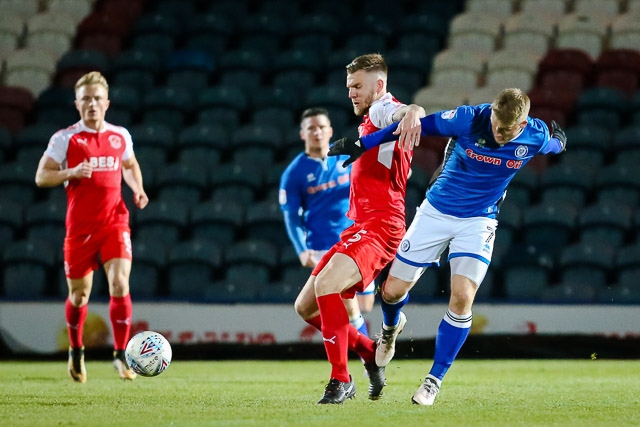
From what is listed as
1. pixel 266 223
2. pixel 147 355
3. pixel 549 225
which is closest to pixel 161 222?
pixel 266 223

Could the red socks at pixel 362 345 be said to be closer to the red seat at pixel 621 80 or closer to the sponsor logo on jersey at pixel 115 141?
the sponsor logo on jersey at pixel 115 141

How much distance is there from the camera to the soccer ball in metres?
6.20

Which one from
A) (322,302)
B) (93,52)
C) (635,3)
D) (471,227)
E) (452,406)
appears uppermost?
(635,3)

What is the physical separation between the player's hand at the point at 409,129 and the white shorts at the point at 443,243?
806 millimetres

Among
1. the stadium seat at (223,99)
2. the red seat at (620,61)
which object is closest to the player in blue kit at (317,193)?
the stadium seat at (223,99)

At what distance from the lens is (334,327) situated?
17.0 feet

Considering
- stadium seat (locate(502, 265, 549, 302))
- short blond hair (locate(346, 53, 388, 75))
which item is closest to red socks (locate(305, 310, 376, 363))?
short blond hair (locate(346, 53, 388, 75))

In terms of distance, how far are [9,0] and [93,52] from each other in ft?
8.10

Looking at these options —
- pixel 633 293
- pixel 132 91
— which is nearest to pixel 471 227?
pixel 633 293

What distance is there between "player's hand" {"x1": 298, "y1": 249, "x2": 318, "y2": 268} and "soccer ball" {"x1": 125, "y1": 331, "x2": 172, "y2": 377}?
4.76 ft

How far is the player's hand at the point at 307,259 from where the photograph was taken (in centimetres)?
729

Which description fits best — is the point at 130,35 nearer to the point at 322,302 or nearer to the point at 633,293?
the point at 633,293

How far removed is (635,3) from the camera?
14047mm

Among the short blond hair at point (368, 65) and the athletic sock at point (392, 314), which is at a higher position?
the short blond hair at point (368, 65)
